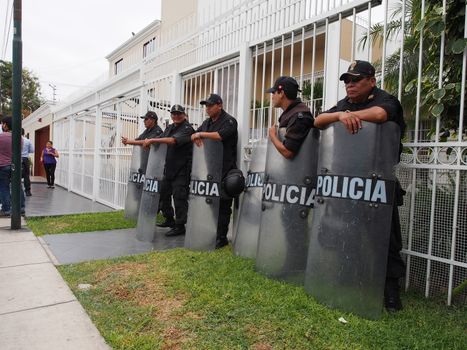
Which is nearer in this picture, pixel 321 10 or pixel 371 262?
pixel 371 262

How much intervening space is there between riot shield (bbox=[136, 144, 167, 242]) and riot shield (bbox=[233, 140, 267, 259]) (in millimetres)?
1369

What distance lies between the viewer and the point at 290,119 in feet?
11.1

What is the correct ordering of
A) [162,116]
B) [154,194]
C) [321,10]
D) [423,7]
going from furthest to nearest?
[162,116], [154,194], [321,10], [423,7]

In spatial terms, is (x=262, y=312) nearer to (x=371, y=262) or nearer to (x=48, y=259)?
(x=371, y=262)

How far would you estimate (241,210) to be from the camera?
165 inches

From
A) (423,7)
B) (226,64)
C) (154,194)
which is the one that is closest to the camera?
(423,7)

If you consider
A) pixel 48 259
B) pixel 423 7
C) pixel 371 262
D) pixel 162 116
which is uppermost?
pixel 423 7

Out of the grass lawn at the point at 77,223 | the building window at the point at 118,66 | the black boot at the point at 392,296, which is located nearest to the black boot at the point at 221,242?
the grass lawn at the point at 77,223

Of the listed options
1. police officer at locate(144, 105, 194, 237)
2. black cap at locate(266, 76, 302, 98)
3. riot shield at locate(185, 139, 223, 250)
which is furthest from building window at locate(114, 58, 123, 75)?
black cap at locate(266, 76, 302, 98)

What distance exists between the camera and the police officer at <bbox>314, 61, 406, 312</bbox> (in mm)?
2658

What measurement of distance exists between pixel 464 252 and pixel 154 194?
3.55 m

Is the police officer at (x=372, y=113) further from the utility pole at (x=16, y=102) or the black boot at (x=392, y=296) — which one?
the utility pole at (x=16, y=102)

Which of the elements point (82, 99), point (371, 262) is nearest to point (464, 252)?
point (371, 262)

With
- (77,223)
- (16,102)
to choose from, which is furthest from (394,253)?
(16,102)
